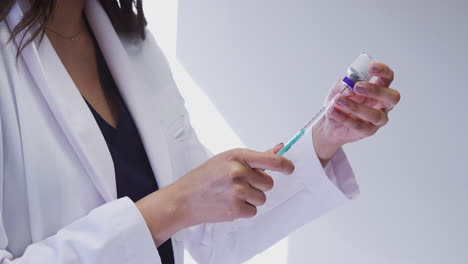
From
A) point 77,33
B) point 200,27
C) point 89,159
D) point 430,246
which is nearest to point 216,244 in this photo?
point 89,159

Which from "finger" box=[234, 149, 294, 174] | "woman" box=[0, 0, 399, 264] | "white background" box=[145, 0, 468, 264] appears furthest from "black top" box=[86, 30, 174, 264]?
"white background" box=[145, 0, 468, 264]

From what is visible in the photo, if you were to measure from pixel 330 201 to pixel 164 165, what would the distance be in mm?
274

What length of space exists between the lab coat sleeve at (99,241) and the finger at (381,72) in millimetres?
373

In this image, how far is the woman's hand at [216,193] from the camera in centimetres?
58

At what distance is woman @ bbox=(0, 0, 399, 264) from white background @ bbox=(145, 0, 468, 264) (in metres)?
0.76

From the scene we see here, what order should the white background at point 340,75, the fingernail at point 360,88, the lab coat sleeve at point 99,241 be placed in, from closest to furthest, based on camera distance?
the lab coat sleeve at point 99,241
the fingernail at point 360,88
the white background at point 340,75

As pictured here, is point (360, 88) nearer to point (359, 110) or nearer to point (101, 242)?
point (359, 110)

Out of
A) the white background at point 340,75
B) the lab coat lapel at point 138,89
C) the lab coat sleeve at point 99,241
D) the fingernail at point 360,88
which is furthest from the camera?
the white background at point 340,75

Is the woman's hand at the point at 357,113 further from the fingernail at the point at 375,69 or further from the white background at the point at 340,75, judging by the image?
the white background at the point at 340,75

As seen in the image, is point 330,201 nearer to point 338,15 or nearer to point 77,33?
point 77,33

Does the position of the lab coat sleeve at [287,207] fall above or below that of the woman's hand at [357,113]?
below

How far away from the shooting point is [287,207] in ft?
2.70

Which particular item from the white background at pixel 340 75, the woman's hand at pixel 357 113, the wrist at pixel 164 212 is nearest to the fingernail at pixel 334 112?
the woman's hand at pixel 357 113

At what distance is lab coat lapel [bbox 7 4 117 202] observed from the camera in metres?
0.63
